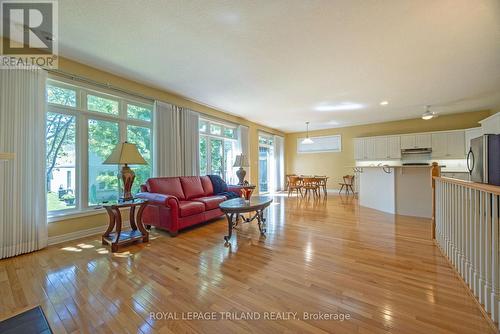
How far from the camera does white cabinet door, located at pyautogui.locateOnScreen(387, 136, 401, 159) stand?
7.32m

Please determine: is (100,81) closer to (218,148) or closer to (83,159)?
(83,159)

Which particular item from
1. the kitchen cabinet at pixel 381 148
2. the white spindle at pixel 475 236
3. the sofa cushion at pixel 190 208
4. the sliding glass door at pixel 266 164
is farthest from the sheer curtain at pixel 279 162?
the white spindle at pixel 475 236

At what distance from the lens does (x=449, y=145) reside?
6.60 metres

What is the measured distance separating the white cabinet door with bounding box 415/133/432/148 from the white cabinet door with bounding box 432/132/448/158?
121mm

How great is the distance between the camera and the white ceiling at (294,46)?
2189 millimetres

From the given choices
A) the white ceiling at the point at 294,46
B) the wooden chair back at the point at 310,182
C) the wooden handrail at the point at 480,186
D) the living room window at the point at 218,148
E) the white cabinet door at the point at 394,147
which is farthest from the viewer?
the white cabinet door at the point at 394,147

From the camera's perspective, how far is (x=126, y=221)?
3.95 metres

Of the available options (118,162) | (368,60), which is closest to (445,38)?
(368,60)

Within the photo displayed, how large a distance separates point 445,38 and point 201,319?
13.6 feet

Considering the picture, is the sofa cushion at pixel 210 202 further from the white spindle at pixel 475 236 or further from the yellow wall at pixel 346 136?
the yellow wall at pixel 346 136

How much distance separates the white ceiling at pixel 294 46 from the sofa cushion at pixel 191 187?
1.93 metres

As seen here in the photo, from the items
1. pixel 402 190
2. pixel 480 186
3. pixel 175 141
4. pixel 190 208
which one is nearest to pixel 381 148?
pixel 402 190

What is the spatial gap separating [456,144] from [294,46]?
6986 millimetres

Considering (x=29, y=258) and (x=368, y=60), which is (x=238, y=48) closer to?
(x=368, y=60)
